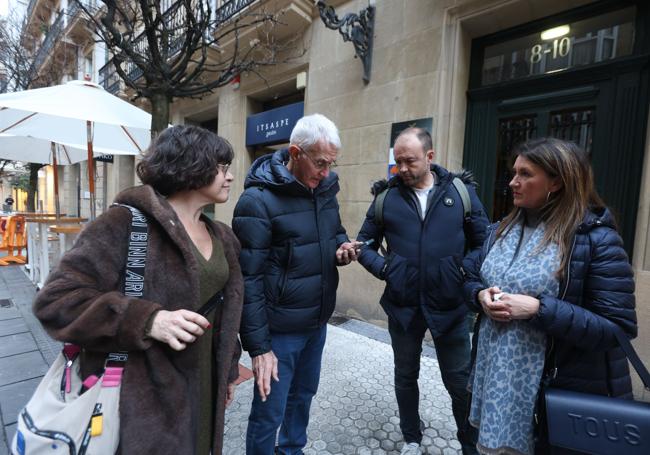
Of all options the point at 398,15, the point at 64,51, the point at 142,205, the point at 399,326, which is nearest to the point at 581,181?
the point at 399,326

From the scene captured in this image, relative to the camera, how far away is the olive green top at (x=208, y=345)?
4.41 ft

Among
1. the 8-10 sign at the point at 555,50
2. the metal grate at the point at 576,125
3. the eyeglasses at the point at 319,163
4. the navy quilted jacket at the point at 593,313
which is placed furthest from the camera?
the 8-10 sign at the point at 555,50

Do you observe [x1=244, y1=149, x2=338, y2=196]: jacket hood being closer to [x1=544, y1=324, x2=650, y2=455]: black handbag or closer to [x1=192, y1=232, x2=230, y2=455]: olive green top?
[x1=192, y1=232, x2=230, y2=455]: olive green top

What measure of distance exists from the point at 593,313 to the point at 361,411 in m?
2.00

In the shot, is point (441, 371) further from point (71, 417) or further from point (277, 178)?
point (71, 417)

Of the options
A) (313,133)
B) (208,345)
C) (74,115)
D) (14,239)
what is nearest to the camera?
(208,345)

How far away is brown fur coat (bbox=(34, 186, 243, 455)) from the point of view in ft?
3.44

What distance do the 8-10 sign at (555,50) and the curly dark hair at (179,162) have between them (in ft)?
13.0

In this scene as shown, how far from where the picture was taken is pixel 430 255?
2023 millimetres

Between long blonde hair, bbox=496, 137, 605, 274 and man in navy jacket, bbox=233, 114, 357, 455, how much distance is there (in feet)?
3.14

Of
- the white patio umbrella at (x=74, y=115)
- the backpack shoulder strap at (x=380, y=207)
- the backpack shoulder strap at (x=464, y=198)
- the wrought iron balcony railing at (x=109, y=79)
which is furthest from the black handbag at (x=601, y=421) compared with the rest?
the wrought iron balcony railing at (x=109, y=79)

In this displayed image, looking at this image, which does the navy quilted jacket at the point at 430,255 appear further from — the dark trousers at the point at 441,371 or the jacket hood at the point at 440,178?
the dark trousers at the point at 441,371

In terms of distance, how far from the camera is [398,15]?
14.7 feet

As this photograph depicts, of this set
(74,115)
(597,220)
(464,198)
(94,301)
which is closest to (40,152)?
(74,115)
